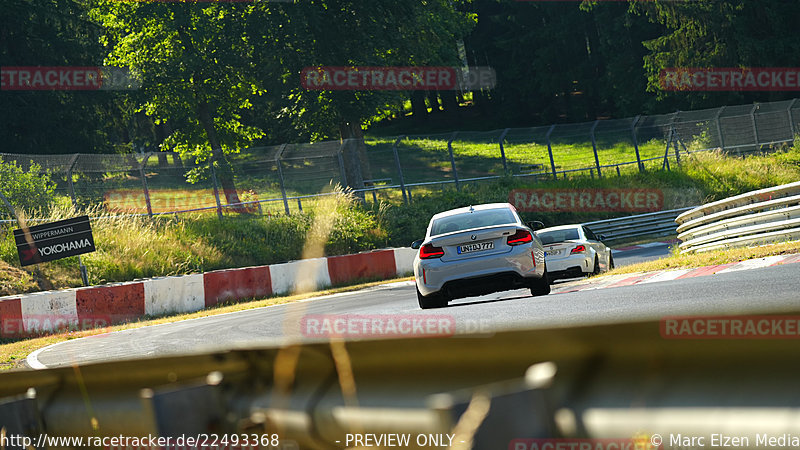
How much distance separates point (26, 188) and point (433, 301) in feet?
46.1

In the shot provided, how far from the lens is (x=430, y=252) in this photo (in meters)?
12.8

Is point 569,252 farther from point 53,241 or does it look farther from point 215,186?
point 215,186

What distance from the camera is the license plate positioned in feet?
41.2

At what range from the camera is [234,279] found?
21391mm

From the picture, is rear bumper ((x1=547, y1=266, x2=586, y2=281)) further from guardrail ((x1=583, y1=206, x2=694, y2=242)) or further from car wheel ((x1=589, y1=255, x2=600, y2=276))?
guardrail ((x1=583, y1=206, x2=694, y2=242))

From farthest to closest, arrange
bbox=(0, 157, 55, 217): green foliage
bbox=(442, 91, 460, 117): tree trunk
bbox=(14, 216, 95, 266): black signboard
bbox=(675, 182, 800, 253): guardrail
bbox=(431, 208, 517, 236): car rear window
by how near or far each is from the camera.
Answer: bbox=(442, 91, 460, 117): tree trunk < bbox=(0, 157, 55, 217): green foliage < bbox=(14, 216, 95, 266): black signboard < bbox=(675, 182, 800, 253): guardrail < bbox=(431, 208, 517, 236): car rear window

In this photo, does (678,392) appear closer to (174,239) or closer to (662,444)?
(662,444)

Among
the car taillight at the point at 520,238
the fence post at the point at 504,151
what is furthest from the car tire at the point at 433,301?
the fence post at the point at 504,151

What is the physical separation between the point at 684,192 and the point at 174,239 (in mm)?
19724

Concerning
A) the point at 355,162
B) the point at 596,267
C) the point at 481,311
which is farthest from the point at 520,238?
the point at 355,162

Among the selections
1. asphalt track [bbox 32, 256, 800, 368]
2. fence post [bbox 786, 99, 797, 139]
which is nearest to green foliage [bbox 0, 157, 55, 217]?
asphalt track [bbox 32, 256, 800, 368]

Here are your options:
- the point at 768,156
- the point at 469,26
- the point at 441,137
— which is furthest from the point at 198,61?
the point at 469,26

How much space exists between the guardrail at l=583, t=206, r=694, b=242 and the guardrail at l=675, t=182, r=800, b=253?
11700 millimetres

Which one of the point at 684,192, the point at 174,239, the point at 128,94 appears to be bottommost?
the point at 684,192
